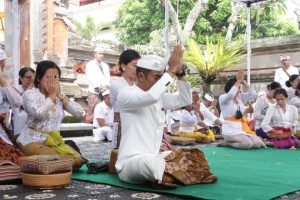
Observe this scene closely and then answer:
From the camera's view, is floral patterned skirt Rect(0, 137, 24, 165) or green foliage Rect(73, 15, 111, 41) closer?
floral patterned skirt Rect(0, 137, 24, 165)

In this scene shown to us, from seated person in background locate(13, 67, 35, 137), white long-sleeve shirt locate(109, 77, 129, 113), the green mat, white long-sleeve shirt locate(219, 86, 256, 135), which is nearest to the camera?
the green mat

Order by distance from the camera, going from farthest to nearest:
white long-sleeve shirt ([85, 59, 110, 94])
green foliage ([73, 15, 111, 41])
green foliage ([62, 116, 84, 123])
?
green foliage ([73, 15, 111, 41]), green foliage ([62, 116, 84, 123]), white long-sleeve shirt ([85, 59, 110, 94])

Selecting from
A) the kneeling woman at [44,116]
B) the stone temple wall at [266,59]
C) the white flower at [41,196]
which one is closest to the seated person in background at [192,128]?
the kneeling woman at [44,116]

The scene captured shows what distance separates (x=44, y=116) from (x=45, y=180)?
0.77 m

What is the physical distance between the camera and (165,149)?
4.32m

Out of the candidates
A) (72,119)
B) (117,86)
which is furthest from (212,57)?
(117,86)

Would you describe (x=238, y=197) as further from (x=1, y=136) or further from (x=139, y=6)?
(x=139, y=6)

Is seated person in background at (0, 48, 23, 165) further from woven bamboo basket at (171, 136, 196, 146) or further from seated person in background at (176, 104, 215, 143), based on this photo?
seated person in background at (176, 104, 215, 143)

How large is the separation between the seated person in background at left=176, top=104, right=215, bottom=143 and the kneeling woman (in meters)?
4.06

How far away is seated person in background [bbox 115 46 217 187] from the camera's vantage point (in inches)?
138

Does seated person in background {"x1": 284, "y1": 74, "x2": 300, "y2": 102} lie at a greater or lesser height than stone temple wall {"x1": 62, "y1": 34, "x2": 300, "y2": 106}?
lesser

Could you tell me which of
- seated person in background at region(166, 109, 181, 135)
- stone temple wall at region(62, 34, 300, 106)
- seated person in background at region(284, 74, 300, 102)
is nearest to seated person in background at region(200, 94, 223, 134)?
seated person in background at region(166, 109, 181, 135)

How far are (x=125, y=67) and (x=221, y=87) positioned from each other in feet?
31.2

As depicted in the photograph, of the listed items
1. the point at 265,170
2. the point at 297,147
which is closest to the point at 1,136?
the point at 265,170
